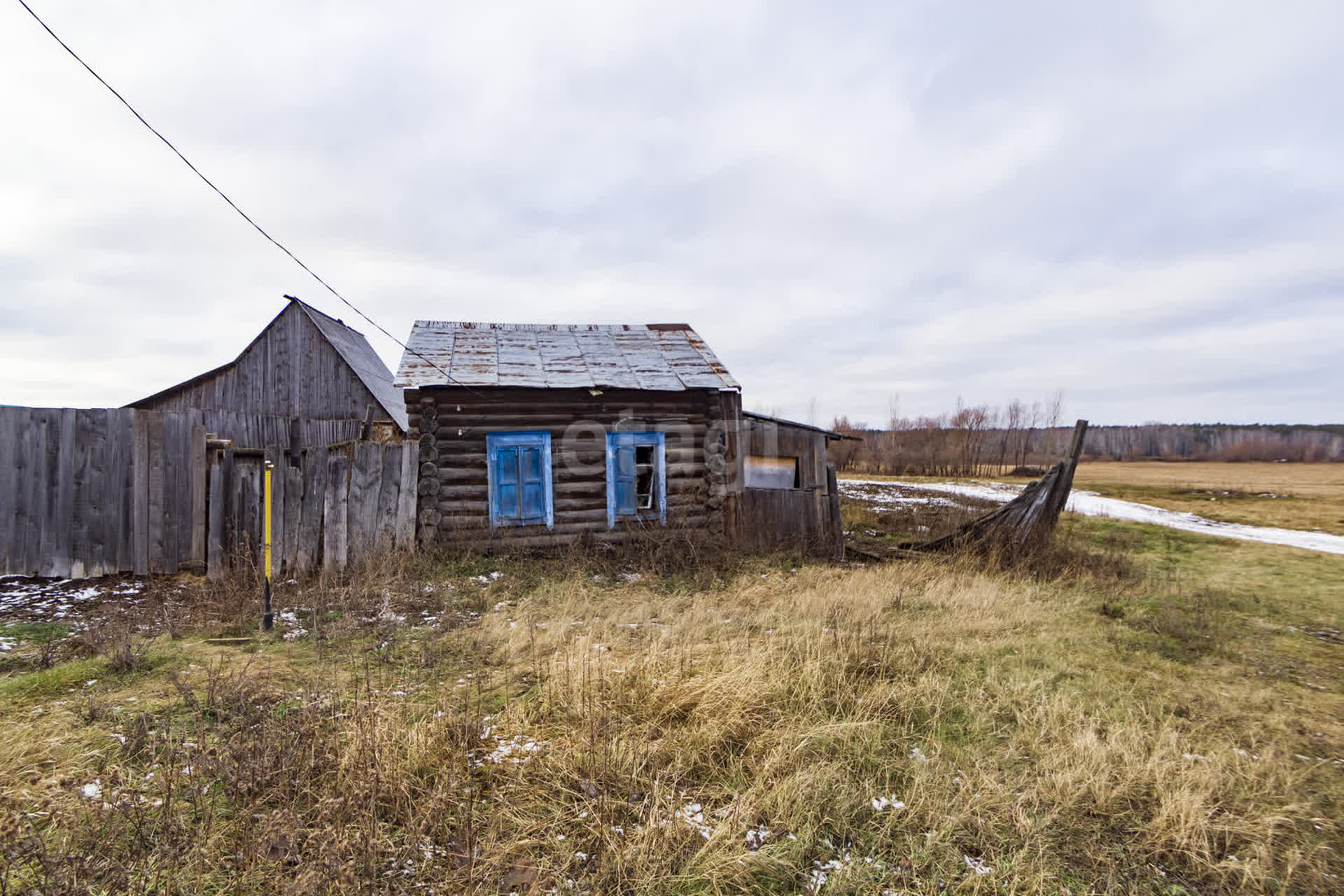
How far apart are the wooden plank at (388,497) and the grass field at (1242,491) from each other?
22154 mm

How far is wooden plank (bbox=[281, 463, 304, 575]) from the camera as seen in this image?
25.2ft

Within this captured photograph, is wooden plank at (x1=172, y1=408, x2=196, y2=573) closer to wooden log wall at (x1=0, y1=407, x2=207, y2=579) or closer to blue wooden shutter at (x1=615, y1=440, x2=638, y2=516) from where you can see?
wooden log wall at (x1=0, y1=407, x2=207, y2=579)

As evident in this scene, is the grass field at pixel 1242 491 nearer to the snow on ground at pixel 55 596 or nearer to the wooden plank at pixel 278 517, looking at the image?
the wooden plank at pixel 278 517

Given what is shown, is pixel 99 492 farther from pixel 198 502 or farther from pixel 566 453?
pixel 566 453

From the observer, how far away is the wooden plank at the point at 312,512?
7789 mm

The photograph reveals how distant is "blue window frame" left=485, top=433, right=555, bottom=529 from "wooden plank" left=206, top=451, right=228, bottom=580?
12.5 feet

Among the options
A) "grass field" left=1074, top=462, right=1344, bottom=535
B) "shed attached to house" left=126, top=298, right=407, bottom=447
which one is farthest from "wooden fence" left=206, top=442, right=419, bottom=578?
"grass field" left=1074, top=462, right=1344, bottom=535

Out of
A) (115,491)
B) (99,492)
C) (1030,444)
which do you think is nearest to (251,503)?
(115,491)

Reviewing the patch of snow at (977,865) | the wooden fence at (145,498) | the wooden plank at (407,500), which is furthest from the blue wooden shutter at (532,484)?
the patch of snow at (977,865)

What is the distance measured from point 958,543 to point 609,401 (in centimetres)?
651

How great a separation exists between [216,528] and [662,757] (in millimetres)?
6778

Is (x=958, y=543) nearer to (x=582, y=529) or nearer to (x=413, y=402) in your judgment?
(x=582, y=529)

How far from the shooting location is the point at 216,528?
736 cm

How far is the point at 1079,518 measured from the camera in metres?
17.2
